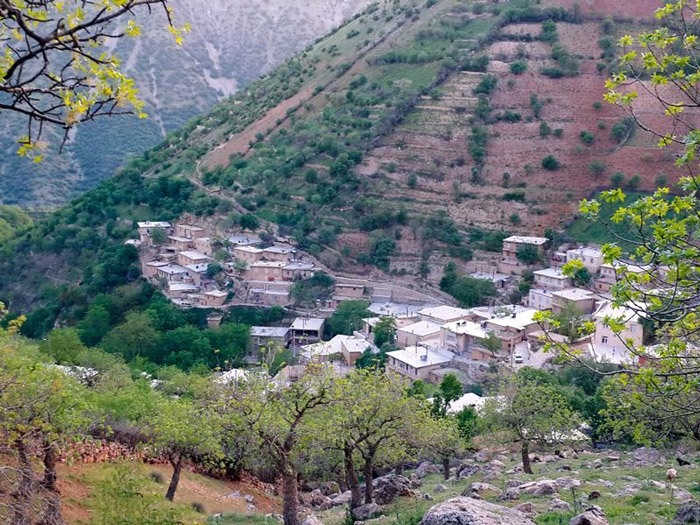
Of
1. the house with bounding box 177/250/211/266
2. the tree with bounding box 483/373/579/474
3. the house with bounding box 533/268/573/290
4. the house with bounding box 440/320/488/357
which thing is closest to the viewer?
the tree with bounding box 483/373/579/474

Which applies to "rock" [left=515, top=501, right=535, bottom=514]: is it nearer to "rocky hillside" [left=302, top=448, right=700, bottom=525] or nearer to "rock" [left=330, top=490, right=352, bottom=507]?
"rocky hillside" [left=302, top=448, right=700, bottom=525]

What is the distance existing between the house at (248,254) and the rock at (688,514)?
37790mm

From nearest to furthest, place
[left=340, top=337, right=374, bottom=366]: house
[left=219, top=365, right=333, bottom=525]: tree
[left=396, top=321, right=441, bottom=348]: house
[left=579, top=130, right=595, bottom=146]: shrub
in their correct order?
[left=219, top=365, right=333, bottom=525]: tree → [left=340, top=337, right=374, bottom=366]: house → [left=396, top=321, right=441, bottom=348]: house → [left=579, top=130, right=595, bottom=146]: shrub

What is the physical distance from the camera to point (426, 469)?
20141mm

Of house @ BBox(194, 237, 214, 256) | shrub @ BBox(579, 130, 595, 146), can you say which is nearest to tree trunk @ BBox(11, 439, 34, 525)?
house @ BBox(194, 237, 214, 256)

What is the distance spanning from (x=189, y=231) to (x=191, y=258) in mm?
3650

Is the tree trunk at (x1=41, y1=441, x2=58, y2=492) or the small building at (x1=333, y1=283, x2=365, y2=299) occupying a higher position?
the tree trunk at (x1=41, y1=441, x2=58, y2=492)

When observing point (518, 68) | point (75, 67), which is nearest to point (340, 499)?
point (75, 67)

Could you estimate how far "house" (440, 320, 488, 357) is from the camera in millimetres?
34312

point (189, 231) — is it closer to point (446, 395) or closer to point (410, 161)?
point (410, 161)

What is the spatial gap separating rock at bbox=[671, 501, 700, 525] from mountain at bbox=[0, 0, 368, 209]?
122 ft

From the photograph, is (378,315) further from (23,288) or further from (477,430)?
(23,288)

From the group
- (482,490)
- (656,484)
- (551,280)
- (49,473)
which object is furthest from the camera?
(551,280)

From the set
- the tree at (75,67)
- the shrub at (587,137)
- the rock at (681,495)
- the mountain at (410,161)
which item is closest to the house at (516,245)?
the mountain at (410,161)
